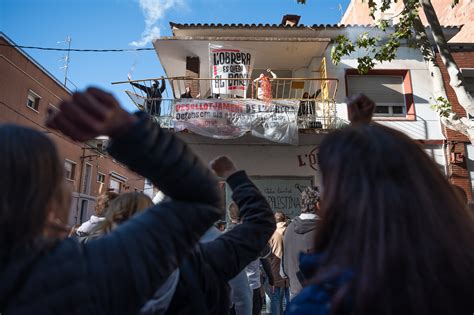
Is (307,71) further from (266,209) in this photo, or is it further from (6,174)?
(6,174)

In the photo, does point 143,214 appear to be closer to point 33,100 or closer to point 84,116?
point 84,116

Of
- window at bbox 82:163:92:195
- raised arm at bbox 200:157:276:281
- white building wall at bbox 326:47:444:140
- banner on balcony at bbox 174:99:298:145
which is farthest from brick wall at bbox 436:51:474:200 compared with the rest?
window at bbox 82:163:92:195

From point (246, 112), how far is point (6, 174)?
8900 mm

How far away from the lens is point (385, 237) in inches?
37.4

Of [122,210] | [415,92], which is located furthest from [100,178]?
[122,210]

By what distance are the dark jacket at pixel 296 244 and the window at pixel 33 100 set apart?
73.8ft

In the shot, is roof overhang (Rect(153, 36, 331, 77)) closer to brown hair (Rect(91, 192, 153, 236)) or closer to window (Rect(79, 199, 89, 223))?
brown hair (Rect(91, 192, 153, 236))

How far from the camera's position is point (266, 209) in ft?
6.24

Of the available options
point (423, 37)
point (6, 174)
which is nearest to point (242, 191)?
point (6, 174)

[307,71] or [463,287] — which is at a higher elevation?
[307,71]

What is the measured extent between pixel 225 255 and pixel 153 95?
8.79 metres

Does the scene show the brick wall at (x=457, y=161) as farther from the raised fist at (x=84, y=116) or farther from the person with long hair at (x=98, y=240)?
the raised fist at (x=84, y=116)

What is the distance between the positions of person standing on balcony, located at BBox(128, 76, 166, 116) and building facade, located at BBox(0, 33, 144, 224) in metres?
6.64

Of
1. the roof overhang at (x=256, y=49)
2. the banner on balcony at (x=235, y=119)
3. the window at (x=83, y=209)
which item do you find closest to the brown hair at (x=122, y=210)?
the banner on balcony at (x=235, y=119)
